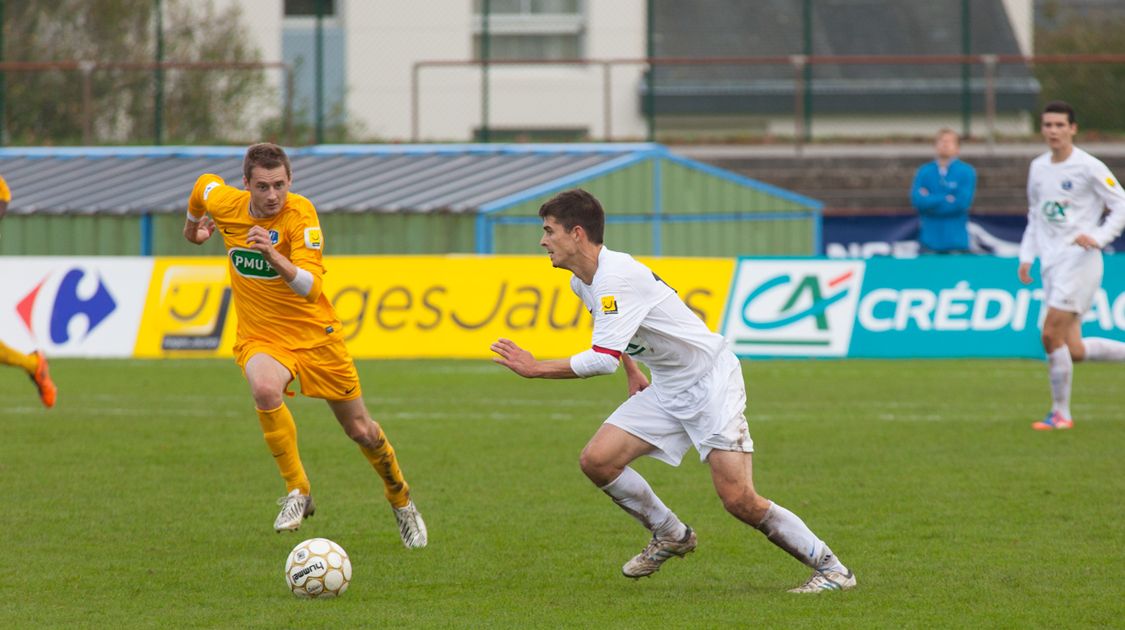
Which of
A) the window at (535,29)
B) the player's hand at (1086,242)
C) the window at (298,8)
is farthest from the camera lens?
the window at (535,29)

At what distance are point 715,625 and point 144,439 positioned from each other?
5979mm

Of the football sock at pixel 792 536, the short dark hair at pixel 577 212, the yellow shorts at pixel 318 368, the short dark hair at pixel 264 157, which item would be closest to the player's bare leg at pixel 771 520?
the football sock at pixel 792 536

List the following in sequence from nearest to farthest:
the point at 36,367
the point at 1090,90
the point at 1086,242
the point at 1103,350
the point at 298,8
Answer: the point at 36,367 → the point at 1086,242 → the point at 1103,350 → the point at 1090,90 → the point at 298,8

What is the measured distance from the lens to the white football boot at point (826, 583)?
6.07 m

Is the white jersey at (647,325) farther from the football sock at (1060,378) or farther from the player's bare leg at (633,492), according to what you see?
the football sock at (1060,378)

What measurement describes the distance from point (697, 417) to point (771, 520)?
0.47 meters

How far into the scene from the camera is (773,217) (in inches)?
795

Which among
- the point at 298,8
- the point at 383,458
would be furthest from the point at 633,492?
the point at 298,8

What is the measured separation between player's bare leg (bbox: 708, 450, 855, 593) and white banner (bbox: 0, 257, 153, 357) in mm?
10875

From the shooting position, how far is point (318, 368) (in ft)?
23.8

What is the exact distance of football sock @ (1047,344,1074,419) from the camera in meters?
10.9

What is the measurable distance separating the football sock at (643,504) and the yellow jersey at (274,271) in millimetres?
1717

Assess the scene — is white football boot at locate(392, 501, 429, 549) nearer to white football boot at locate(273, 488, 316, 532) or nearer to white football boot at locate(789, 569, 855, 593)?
white football boot at locate(273, 488, 316, 532)

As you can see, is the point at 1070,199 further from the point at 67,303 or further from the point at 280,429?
the point at 67,303
